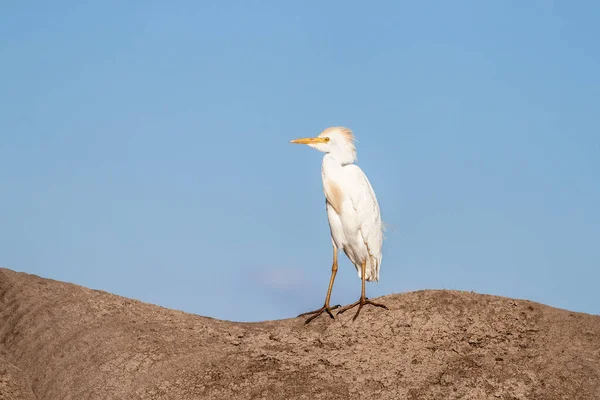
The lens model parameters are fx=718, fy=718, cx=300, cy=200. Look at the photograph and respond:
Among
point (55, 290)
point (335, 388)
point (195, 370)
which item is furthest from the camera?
point (55, 290)

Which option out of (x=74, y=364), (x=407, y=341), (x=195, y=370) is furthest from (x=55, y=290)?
(x=407, y=341)

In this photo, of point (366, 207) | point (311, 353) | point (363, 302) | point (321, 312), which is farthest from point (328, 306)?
point (366, 207)

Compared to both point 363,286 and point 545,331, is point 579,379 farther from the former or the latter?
point 363,286

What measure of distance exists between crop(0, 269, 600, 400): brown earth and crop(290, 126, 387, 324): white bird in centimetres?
77

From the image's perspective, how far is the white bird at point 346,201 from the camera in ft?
39.5

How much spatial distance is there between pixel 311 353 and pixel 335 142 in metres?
3.53

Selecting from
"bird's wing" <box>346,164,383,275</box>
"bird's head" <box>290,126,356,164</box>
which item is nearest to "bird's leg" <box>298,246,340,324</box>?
"bird's wing" <box>346,164,383,275</box>

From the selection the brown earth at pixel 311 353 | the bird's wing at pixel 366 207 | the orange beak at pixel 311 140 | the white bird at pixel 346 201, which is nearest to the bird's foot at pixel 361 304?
the white bird at pixel 346 201

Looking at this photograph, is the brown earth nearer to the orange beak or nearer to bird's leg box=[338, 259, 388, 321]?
bird's leg box=[338, 259, 388, 321]

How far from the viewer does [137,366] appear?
11875 mm

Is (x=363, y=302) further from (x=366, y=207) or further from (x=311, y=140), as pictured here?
(x=311, y=140)

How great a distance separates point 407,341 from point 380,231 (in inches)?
80.0

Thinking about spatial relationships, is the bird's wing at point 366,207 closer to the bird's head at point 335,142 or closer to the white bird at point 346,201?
the white bird at point 346,201

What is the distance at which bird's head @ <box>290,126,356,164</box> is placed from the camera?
→ 1215 centimetres
